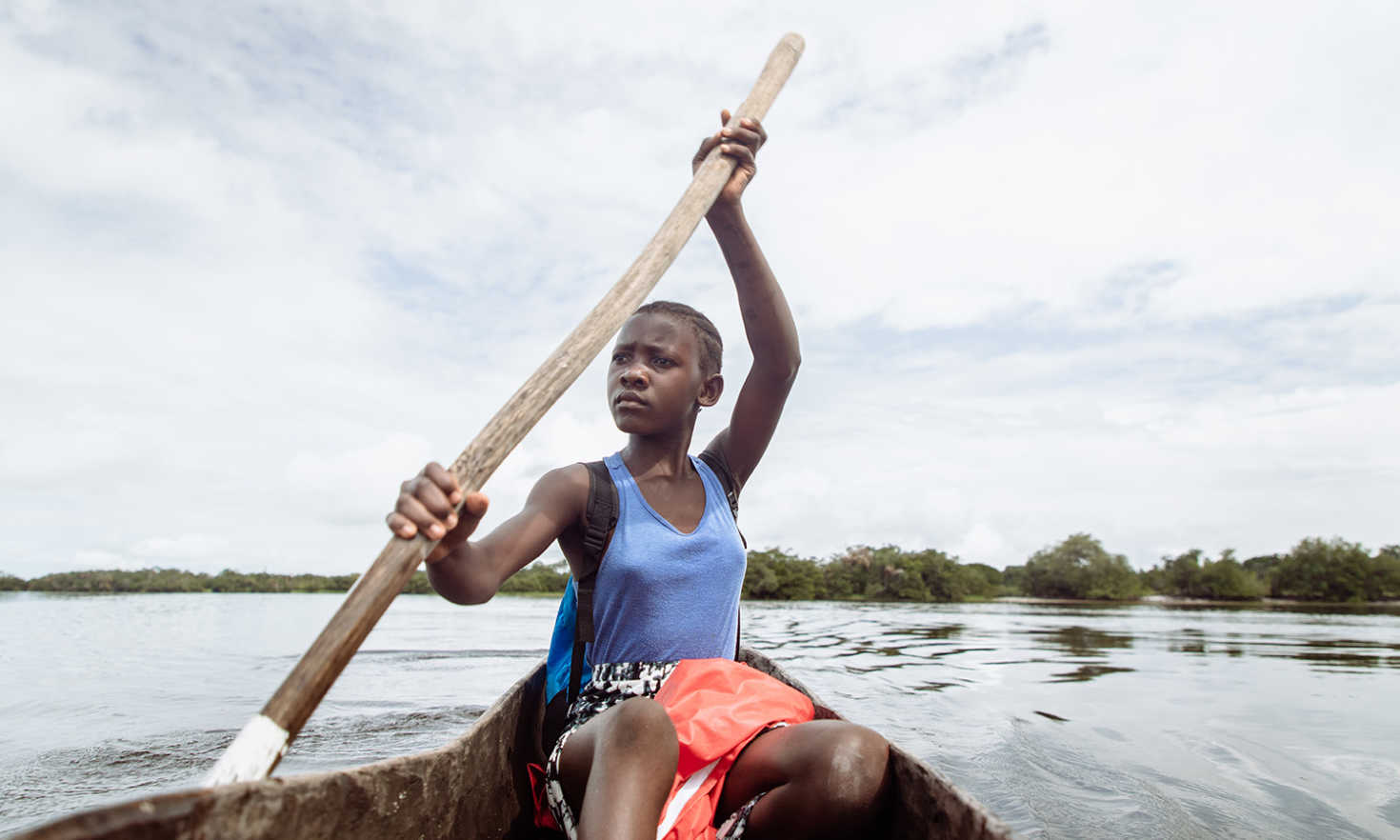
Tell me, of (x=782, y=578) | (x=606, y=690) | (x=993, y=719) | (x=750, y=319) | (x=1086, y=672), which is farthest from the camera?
(x=782, y=578)

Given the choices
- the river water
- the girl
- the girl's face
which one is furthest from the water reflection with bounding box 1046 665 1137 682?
the girl's face

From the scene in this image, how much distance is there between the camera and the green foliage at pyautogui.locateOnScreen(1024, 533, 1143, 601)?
51.9 meters

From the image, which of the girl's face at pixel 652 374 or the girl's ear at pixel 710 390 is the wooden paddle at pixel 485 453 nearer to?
the girl's face at pixel 652 374

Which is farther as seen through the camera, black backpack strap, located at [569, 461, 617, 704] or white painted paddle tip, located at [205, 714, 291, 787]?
black backpack strap, located at [569, 461, 617, 704]

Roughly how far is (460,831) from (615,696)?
513 millimetres

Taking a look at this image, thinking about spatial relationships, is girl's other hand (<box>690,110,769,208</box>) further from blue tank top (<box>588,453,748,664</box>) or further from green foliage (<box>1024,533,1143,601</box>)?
green foliage (<box>1024,533,1143,601</box>)

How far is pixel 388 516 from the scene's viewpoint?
162 cm

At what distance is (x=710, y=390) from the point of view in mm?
2738

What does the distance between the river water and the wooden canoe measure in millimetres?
2166

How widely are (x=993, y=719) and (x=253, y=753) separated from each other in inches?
231

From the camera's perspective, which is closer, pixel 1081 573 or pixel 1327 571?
pixel 1327 571

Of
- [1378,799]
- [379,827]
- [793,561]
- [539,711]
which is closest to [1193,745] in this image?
[1378,799]

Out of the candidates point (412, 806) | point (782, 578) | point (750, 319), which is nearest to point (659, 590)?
point (412, 806)

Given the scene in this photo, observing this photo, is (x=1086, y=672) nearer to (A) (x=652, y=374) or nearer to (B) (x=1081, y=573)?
(A) (x=652, y=374)
